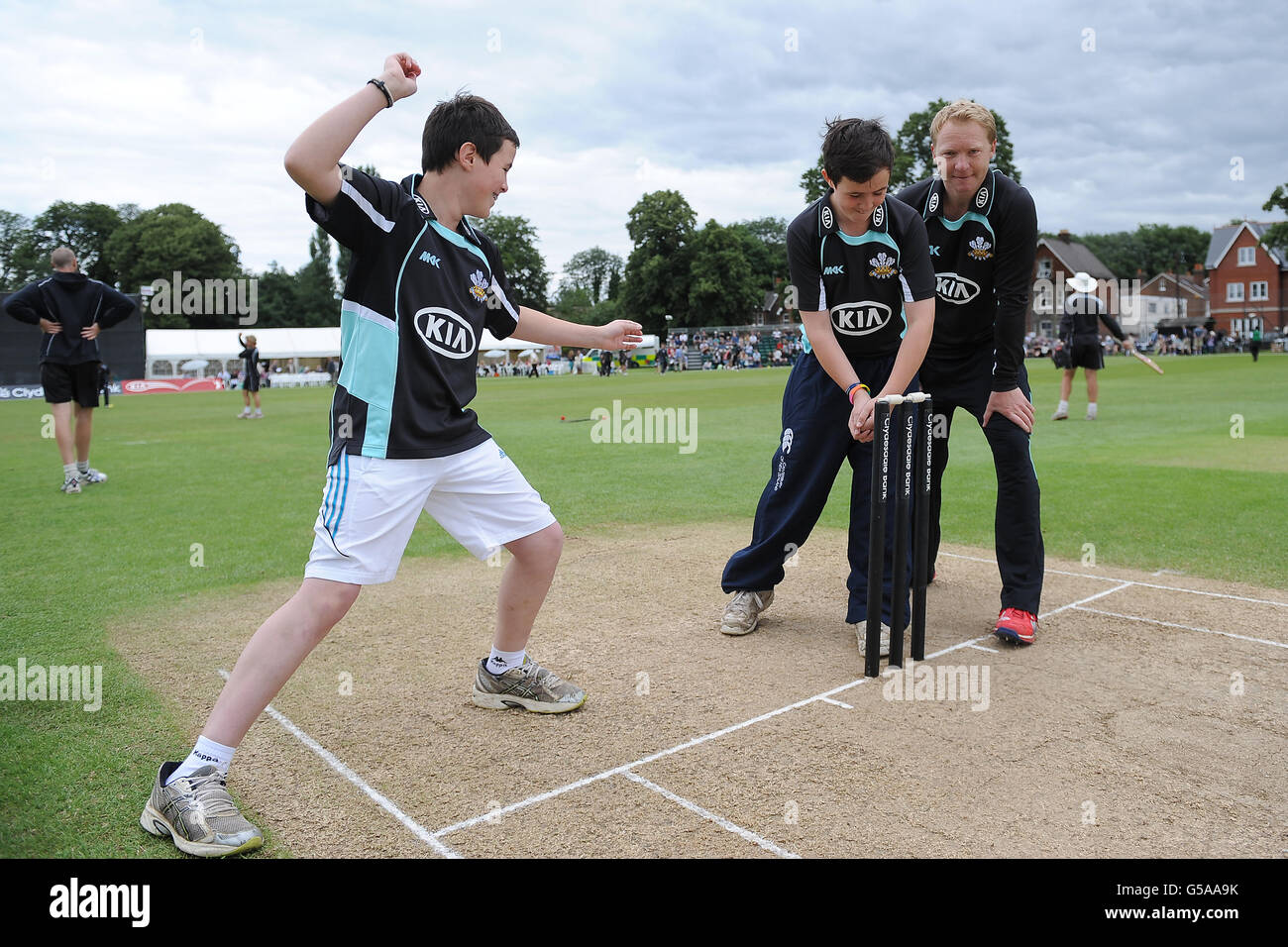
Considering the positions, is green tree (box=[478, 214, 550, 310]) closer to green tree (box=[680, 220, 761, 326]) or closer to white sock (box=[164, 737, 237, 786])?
green tree (box=[680, 220, 761, 326])

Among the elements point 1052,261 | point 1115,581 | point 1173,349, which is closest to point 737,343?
point 1173,349

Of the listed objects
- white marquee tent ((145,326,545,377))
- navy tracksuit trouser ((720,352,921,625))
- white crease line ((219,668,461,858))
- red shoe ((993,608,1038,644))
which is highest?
white marquee tent ((145,326,545,377))

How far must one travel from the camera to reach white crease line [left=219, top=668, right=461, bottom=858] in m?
2.80

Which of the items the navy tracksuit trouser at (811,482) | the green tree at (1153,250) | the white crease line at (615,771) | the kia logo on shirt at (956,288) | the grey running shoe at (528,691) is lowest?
the white crease line at (615,771)

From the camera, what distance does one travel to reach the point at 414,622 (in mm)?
5289

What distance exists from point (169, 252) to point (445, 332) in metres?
95.4

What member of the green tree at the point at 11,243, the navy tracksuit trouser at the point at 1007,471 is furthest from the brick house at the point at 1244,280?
the green tree at the point at 11,243

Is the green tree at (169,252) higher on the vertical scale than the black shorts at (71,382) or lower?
higher

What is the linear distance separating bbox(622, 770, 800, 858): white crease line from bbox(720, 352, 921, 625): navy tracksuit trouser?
1961 millimetres

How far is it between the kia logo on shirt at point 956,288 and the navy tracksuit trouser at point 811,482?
577 mm

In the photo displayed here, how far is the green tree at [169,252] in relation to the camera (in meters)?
86.0

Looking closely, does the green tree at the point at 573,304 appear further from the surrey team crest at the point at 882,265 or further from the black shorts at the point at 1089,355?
the surrey team crest at the point at 882,265

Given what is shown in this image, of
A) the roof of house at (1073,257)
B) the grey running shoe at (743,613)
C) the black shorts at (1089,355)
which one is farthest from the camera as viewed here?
the roof of house at (1073,257)

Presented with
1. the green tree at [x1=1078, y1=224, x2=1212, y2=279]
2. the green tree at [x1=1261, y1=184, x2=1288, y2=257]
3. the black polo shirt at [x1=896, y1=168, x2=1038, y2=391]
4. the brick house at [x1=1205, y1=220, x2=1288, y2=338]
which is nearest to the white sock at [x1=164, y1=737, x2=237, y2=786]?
the black polo shirt at [x1=896, y1=168, x2=1038, y2=391]
